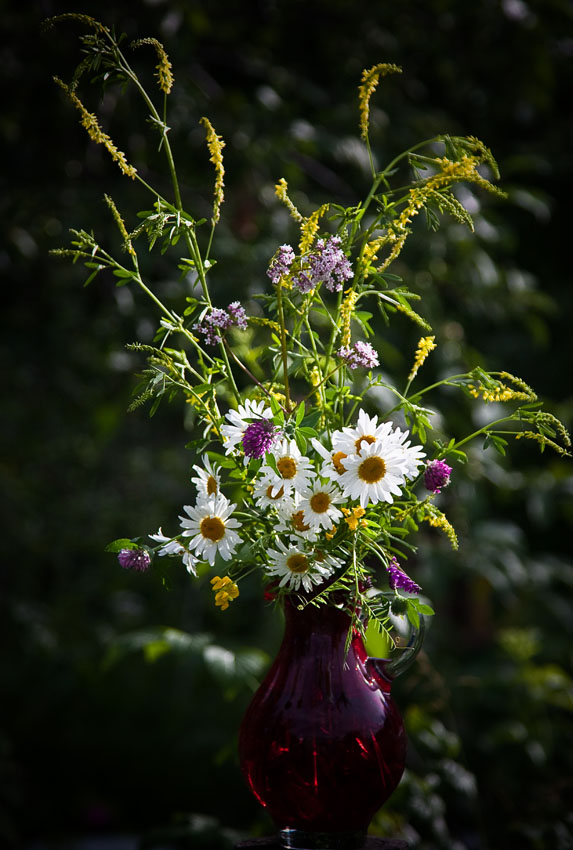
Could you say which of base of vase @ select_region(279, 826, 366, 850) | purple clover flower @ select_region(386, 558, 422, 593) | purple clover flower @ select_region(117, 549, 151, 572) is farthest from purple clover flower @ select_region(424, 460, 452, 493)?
base of vase @ select_region(279, 826, 366, 850)

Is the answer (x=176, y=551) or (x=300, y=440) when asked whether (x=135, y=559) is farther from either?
(x=300, y=440)

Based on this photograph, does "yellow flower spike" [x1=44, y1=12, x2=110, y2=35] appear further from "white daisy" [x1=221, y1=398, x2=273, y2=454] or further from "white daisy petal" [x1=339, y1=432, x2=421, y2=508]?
"white daisy petal" [x1=339, y1=432, x2=421, y2=508]

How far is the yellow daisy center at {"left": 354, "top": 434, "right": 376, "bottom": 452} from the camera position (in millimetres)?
834

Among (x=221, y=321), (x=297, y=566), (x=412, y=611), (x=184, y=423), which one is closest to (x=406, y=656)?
(x=412, y=611)

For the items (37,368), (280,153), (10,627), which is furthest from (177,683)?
(280,153)

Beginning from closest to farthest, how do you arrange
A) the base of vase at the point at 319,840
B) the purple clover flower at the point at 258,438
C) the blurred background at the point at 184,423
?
the purple clover flower at the point at 258,438 < the base of vase at the point at 319,840 < the blurred background at the point at 184,423

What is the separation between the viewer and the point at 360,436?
0.84 m

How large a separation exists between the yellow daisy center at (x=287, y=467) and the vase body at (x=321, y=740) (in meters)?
0.20

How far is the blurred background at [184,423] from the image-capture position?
190 cm

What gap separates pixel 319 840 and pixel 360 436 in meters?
0.49

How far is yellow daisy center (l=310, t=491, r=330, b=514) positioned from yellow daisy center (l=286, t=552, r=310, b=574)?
2.1 inches

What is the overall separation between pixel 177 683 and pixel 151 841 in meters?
1.60

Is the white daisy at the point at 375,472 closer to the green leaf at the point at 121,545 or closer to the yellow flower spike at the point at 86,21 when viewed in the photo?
the green leaf at the point at 121,545

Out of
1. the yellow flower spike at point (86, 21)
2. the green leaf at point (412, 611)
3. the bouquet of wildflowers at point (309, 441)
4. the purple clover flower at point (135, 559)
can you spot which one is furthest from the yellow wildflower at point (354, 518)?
the yellow flower spike at point (86, 21)
